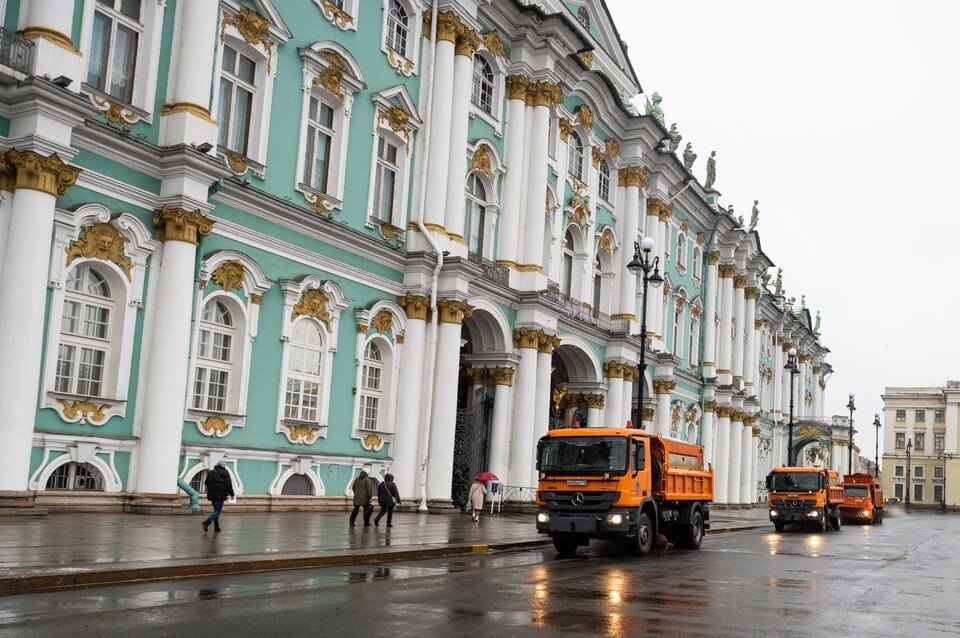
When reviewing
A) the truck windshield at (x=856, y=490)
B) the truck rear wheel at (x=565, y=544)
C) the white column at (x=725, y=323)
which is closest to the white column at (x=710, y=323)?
the white column at (x=725, y=323)

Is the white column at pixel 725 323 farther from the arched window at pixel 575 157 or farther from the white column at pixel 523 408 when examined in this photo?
the white column at pixel 523 408

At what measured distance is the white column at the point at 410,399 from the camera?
2886cm

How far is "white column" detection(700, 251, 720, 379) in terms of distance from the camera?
55812mm

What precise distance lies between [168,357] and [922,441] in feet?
448

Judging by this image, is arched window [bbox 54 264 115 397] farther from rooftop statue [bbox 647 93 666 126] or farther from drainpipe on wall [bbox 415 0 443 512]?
rooftop statue [bbox 647 93 666 126]

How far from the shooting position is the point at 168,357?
69.1 ft

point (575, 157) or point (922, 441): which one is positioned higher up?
point (575, 157)

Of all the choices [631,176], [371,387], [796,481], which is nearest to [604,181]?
[631,176]

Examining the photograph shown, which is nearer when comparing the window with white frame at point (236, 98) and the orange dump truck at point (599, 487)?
the orange dump truck at point (599, 487)

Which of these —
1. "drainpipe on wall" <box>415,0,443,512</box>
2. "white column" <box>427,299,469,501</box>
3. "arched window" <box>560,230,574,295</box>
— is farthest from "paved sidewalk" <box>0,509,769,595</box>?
"arched window" <box>560,230,574,295</box>

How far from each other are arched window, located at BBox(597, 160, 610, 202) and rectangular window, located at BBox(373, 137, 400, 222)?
14913mm

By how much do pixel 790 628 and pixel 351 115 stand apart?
65.1 feet

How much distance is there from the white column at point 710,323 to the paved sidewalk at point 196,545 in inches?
1317

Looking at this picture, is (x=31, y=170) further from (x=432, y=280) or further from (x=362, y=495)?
(x=432, y=280)
